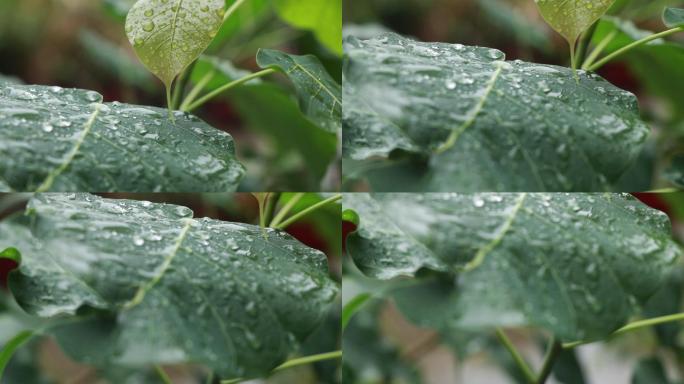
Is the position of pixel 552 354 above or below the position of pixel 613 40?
below

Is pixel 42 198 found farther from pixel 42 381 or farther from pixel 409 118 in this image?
pixel 42 381

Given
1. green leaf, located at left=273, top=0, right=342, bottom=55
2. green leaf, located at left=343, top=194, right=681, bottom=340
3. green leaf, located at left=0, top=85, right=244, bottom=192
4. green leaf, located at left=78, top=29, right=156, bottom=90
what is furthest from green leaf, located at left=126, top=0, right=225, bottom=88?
green leaf, located at left=78, top=29, right=156, bottom=90

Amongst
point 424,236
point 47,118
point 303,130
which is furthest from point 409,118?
point 303,130

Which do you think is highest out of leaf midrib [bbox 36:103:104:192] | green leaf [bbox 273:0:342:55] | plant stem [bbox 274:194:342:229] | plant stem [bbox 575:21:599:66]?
plant stem [bbox 575:21:599:66]

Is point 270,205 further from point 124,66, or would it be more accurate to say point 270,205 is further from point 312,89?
point 124,66

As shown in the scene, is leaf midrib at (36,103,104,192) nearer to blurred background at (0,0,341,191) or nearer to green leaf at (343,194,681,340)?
green leaf at (343,194,681,340)

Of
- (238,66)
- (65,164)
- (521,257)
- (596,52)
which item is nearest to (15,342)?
(65,164)
